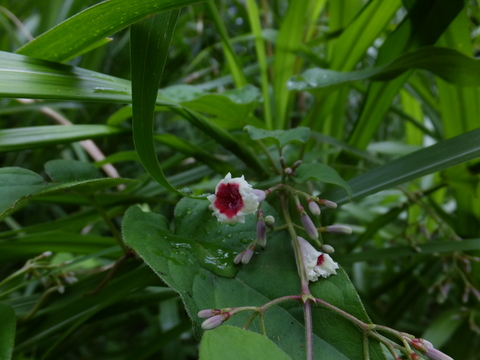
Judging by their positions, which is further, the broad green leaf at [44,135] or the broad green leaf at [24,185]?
the broad green leaf at [44,135]

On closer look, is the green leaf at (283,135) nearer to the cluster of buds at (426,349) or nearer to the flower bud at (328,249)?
the flower bud at (328,249)

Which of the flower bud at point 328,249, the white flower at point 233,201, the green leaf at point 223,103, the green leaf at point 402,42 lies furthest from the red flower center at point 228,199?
the green leaf at point 402,42

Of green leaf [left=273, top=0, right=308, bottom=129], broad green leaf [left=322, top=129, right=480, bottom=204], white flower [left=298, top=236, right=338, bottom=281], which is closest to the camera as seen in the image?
white flower [left=298, top=236, right=338, bottom=281]

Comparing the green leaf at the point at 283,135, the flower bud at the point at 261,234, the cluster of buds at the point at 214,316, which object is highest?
the green leaf at the point at 283,135

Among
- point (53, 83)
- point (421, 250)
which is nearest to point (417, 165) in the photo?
point (421, 250)

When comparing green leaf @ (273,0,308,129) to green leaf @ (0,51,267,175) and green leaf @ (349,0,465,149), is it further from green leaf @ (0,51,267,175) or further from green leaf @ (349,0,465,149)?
green leaf @ (0,51,267,175)

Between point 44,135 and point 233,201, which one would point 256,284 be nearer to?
point 233,201

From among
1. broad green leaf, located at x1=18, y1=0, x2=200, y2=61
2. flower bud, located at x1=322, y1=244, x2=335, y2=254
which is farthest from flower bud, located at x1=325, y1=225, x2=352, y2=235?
broad green leaf, located at x1=18, y1=0, x2=200, y2=61
